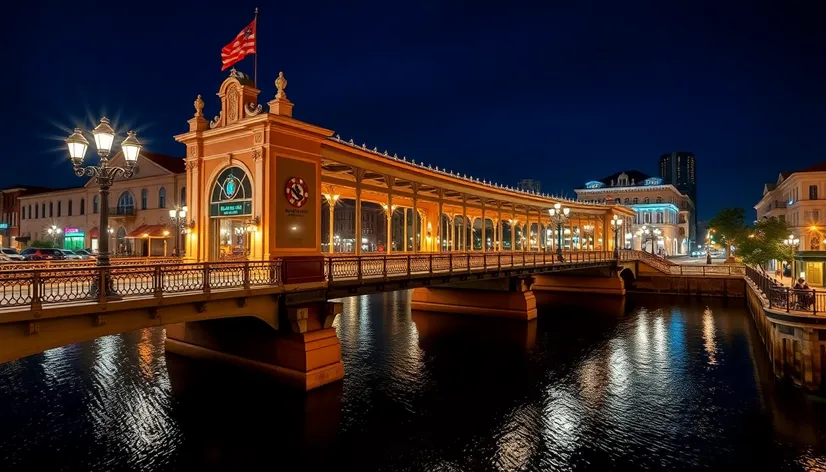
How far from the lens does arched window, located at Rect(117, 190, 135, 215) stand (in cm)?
4859

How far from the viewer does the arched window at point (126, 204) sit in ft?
159

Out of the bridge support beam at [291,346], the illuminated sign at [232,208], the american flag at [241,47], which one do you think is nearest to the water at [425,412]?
the bridge support beam at [291,346]

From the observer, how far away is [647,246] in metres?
93.2

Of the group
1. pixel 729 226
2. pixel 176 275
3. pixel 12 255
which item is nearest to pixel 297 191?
pixel 176 275

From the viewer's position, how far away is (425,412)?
15.6 m

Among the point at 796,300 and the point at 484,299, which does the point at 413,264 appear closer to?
the point at 484,299

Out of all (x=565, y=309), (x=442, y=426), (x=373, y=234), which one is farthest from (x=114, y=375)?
(x=373, y=234)

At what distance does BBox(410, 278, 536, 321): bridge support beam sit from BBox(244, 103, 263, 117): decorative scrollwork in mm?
18367

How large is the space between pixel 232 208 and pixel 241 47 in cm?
635

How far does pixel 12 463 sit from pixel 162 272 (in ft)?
19.3

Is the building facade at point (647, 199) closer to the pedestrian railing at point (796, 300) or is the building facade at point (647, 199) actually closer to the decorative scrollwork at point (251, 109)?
the pedestrian railing at point (796, 300)

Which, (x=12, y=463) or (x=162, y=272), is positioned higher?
(x=162, y=272)

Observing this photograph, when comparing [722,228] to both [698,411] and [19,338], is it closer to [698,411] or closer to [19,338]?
[698,411]

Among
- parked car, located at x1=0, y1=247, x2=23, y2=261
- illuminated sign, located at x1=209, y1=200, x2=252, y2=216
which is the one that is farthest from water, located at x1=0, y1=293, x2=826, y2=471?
parked car, located at x1=0, y1=247, x2=23, y2=261
